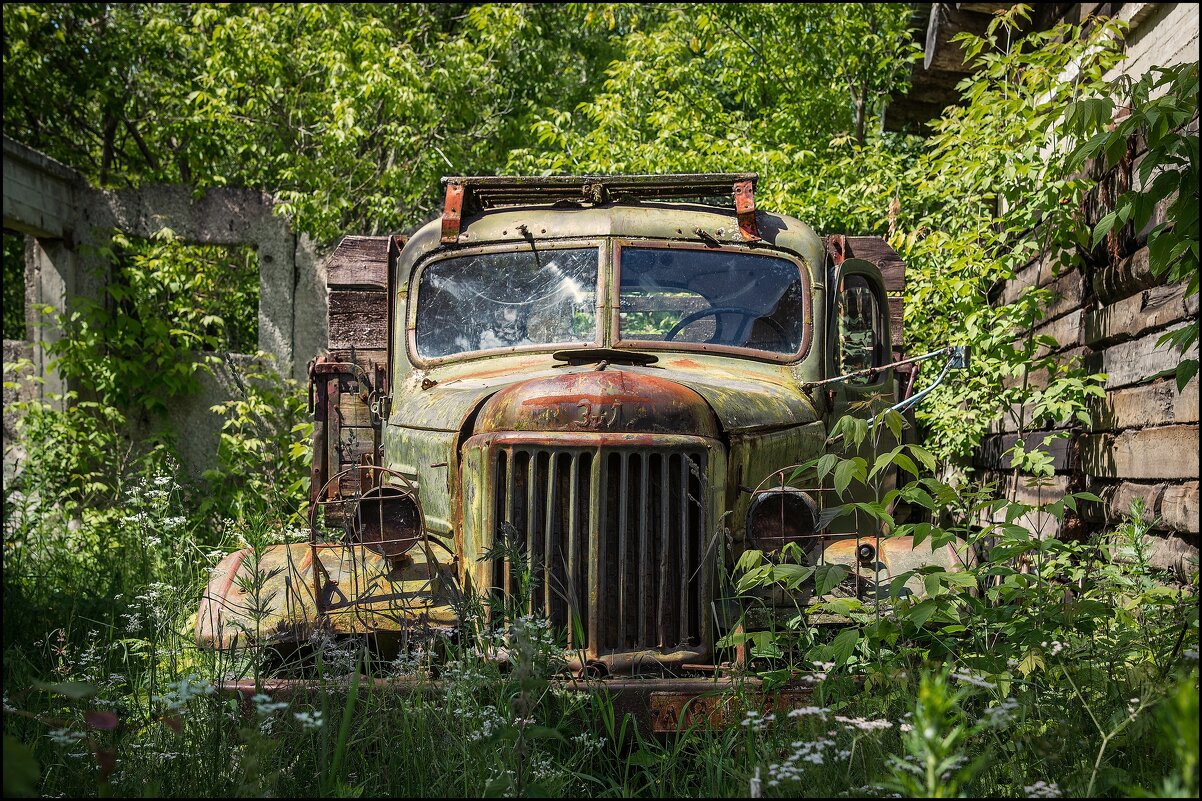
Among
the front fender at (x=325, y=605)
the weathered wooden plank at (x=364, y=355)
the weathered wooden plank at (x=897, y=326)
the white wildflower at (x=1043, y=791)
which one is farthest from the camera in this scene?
the weathered wooden plank at (x=897, y=326)

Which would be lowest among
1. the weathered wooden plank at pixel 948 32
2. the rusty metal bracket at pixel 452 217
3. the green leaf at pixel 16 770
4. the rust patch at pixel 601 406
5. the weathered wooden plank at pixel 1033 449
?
the green leaf at pixel 16 770

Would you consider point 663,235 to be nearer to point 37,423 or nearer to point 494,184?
point 494,184

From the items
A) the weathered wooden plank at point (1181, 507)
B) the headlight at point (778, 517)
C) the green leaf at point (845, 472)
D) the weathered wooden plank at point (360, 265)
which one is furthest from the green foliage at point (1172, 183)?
the weathered wooden plank at point (360, 265)

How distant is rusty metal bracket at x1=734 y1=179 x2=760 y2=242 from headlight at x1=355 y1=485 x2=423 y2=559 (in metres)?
1.97

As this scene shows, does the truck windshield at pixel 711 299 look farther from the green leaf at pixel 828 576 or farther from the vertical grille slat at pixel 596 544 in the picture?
the green leaf at pixel 828 576

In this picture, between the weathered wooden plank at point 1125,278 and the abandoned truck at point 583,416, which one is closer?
the abandoned truck at point 583,416

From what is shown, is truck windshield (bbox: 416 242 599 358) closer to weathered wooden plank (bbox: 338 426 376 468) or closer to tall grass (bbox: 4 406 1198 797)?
weathered wooden plank (bbox: 338 426 376 468)

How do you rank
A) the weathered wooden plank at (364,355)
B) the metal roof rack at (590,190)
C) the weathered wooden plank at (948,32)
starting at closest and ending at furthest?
1. the metal roof rack at (590,190)
2. the weathered wooden plank at (364,355)
3. the weathered wooden plank at (948,32)

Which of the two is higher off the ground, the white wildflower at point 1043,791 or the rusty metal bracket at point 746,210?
the rusty metal bracket at point 746,210

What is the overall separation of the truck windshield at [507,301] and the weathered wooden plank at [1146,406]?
250 cm

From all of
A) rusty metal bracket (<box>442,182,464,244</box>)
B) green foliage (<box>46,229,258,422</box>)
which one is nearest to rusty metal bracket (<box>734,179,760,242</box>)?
rusty metal bracket (<box>442,182,464,244</box>)

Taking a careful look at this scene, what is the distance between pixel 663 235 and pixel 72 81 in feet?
37.8

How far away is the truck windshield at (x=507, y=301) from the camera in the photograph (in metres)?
4.46

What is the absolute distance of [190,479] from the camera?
839cm
